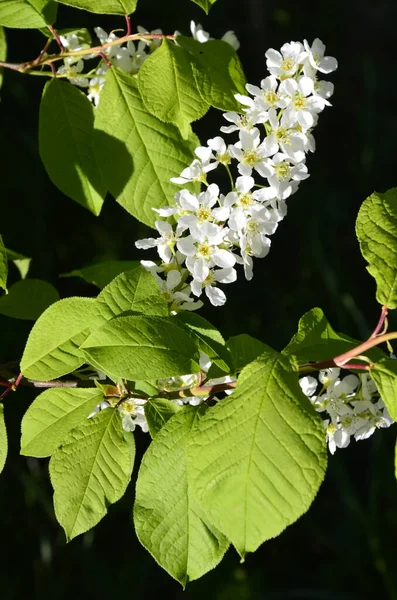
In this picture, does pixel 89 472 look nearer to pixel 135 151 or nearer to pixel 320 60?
pixel 135 151

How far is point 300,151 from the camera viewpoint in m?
1.32

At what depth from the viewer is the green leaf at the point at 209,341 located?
3.64ft

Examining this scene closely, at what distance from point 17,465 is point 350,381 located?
1726 millimetres

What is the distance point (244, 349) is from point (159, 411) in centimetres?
20

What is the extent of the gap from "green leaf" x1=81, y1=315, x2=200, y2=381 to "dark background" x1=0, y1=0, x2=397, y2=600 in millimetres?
1442

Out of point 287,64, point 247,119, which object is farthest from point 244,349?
point 287,64

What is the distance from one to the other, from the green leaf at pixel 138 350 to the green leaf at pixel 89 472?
0.17 metres

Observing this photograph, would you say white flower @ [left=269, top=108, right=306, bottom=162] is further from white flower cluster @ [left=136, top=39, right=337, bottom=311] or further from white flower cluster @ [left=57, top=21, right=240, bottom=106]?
white flower cluster @ [left=57, top=21, right=240, bottom=106]

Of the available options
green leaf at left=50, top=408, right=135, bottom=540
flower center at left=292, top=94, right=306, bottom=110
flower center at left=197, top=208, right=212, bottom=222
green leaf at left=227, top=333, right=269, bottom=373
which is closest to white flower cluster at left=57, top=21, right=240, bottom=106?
flower center at left=292, top=94, right=306, bottom=110

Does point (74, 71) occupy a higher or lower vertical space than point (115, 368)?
higher

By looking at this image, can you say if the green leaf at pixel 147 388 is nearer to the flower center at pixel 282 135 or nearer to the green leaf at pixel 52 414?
the green leaf at pixel 52 414

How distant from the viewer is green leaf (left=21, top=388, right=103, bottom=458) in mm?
1160

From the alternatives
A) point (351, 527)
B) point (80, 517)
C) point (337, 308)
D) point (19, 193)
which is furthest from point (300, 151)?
point (351, 527)

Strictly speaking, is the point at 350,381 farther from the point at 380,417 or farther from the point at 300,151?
the point at 300,151
